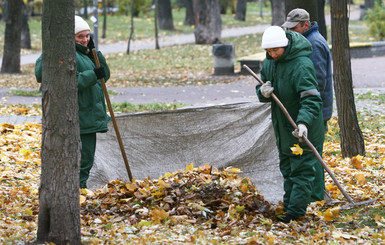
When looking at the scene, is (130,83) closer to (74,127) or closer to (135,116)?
(135,116)

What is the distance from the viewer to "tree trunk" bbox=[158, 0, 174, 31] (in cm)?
3462

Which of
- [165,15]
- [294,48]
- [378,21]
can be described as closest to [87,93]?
[294,48]

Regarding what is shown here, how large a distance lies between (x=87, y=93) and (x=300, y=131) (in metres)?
2.07

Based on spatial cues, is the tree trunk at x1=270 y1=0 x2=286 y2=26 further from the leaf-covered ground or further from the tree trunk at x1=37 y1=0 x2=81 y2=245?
the tree trunk at x1=37 y1=0 x2=81 y2=245

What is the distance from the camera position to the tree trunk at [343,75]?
7.51 metres

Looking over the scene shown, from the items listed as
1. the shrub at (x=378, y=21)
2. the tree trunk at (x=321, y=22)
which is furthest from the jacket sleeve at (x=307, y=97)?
the shrub at (x=378, y=21)

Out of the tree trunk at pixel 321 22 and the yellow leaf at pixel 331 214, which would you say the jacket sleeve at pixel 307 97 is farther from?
the tree trunk at pixel 321 22

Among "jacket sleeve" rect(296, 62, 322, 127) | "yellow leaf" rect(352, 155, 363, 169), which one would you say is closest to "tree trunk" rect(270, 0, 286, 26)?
"yellow leaf" rect(352, 155, 363, 169)

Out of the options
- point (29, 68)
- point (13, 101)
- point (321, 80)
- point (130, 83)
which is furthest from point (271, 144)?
point (29, 68)

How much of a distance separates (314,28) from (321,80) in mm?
588

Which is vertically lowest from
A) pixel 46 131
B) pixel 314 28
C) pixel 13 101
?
pixel 13 101

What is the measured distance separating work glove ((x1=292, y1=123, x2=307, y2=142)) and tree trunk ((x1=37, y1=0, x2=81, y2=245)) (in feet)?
5.71

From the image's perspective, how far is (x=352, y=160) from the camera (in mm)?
7453

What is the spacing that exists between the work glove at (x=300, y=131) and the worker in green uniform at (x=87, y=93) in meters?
1.89
